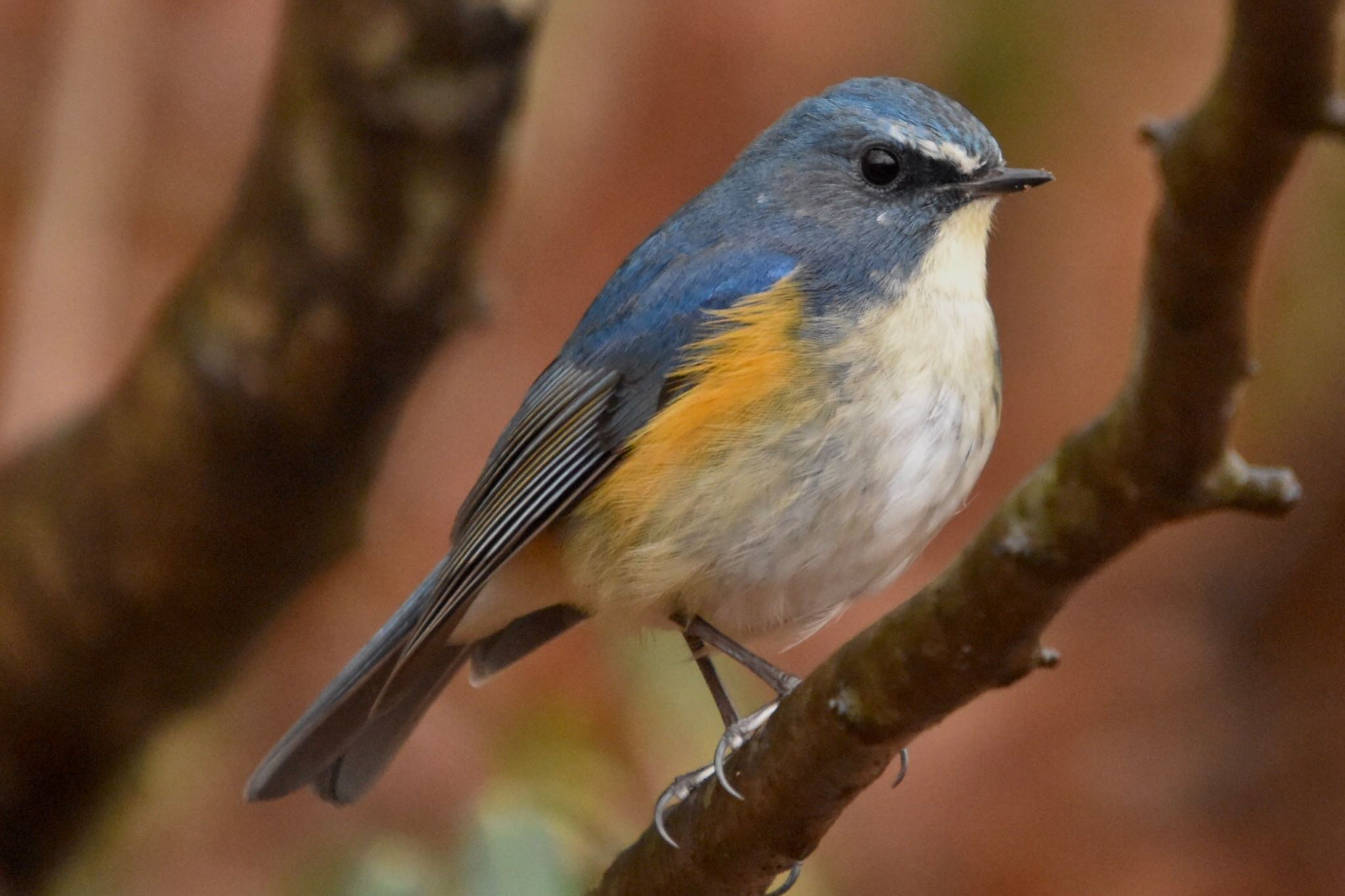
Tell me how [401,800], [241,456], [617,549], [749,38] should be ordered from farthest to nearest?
[749,38] < [401,800] < [241,456] < [617,549]

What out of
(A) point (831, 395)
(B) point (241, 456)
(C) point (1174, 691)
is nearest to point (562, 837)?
(A) point (831, 395)

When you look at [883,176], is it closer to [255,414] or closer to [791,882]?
[791,882]

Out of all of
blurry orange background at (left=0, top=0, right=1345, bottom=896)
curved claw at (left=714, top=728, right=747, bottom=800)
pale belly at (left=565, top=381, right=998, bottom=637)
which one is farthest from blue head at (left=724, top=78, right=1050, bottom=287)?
blurry orange background at (left=0, top=0, right=1345, bottom=896)

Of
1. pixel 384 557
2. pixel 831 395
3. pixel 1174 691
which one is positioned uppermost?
pixel 831 395

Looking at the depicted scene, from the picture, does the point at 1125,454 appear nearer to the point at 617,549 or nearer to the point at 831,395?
the point at 831,395

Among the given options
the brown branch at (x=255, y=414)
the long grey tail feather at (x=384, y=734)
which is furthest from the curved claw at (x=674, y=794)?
the brown branch at (x=255, y=414)

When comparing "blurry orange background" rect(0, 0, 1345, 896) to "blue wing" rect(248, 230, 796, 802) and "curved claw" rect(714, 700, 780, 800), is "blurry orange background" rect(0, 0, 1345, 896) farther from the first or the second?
"curved claw" rect(714, 700, 780, 800)

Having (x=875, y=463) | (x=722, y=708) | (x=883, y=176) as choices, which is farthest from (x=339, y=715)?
(x=883, y=176)
